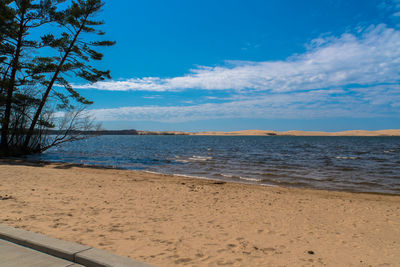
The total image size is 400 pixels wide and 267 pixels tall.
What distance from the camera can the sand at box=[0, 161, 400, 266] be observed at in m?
4.25

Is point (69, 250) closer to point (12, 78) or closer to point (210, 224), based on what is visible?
point (210, 224)

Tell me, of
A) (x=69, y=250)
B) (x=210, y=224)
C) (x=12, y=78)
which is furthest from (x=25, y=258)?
(x=12, y=78)

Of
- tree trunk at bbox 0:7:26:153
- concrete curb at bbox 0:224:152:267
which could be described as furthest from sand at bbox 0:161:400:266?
tree trunk at bbox 0:7:26:153

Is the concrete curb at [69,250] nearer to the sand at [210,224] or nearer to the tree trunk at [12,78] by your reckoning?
the sand at [210,224]

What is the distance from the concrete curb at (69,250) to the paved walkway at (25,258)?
72 millimetres

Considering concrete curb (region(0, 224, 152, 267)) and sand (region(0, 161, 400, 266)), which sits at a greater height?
concrete curb (region(0, 224, 152, 267))

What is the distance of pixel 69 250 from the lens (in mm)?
3576

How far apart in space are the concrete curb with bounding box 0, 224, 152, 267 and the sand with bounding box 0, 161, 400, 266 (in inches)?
21.4

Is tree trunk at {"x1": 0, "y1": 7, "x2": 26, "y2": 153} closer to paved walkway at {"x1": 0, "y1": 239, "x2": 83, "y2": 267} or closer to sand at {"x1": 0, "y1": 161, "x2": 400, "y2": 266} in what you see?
sand at {"x1": 0, "y1": 161, "x2": 400, "y2": 266}

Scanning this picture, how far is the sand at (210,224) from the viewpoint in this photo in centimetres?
425

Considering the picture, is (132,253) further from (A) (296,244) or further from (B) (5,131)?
(B) (5,131)

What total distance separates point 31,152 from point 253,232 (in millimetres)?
23364

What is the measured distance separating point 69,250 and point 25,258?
54cm

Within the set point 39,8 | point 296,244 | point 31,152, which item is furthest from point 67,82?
point 296,244
